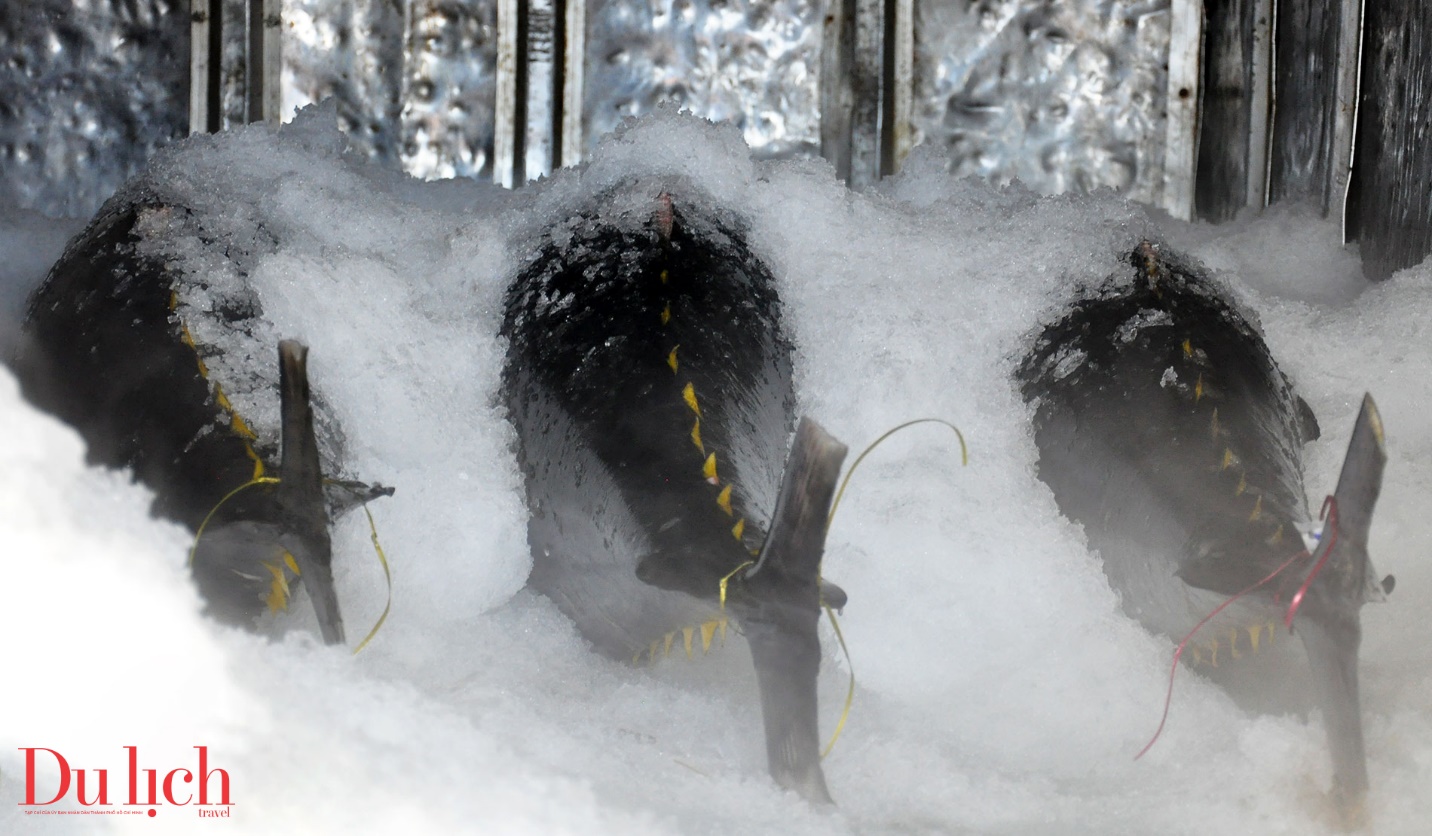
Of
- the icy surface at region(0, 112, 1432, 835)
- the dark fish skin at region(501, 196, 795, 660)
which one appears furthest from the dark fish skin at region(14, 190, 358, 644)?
the dark fish skin at region(501, 196, 795, 660)

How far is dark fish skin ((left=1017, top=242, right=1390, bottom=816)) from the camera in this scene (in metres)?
0.81

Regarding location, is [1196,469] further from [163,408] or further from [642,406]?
[163,408]

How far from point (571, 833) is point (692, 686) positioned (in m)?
0.29

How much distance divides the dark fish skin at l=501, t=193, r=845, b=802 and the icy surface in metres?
0.05

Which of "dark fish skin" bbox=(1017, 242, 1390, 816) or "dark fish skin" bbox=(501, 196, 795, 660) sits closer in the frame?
"dark fish skin" bbox=(1017, 242, 1390, 816)

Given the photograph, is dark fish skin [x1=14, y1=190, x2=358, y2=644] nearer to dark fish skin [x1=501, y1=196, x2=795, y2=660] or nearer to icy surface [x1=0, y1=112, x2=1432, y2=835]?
icy surface [x1=0, y1=112, x2=1432, y2=835]

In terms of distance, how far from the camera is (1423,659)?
0.98m

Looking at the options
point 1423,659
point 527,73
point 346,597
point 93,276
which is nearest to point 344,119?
point 527,73

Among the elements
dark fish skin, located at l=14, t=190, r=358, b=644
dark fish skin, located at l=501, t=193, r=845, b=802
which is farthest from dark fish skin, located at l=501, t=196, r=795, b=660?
dark fish skin, located at l=14, t=190, r=358, b=644

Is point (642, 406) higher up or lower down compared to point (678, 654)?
higher up

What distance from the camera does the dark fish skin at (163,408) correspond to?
2.83 feet

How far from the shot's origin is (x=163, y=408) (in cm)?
107

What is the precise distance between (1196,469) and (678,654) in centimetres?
50

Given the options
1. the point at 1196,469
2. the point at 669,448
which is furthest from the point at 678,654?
the point at 1196,469
